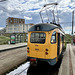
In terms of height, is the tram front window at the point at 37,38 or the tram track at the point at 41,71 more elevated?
the tram front window at the point at 37,38

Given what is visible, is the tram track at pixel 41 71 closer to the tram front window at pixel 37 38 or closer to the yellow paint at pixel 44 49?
the yellow paint at pixel 44 49

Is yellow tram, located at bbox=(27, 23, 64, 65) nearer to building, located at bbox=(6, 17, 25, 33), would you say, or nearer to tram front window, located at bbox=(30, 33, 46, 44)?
tram front window, located at bbox=(30, 33, 46, 44)

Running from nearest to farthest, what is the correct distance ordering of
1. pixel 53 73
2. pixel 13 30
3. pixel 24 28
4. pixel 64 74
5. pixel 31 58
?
pixel 64 74
pixel 53 73
pixel 31 58
pixel 13 30
pixel 24 28

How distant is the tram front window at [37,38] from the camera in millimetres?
5317

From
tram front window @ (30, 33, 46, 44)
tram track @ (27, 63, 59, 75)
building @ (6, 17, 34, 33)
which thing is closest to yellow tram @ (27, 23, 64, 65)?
tram front window @ (30, 33, 46, 44)

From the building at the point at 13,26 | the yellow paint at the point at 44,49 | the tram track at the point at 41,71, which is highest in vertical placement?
the building at the point at 13,26

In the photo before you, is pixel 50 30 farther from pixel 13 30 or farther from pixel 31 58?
pixel 13 30

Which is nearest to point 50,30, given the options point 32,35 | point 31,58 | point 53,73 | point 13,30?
point 32,35

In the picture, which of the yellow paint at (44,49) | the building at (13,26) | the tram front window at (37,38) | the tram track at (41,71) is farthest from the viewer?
the building at (13,26)

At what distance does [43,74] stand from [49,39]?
77.7 inches

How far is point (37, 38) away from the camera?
5535mm

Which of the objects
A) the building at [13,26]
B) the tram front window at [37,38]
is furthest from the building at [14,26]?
the tram front window at [37,38]

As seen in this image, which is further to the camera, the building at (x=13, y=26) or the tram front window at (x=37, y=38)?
the building at (x=13, y=26)

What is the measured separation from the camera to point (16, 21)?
352 feet
